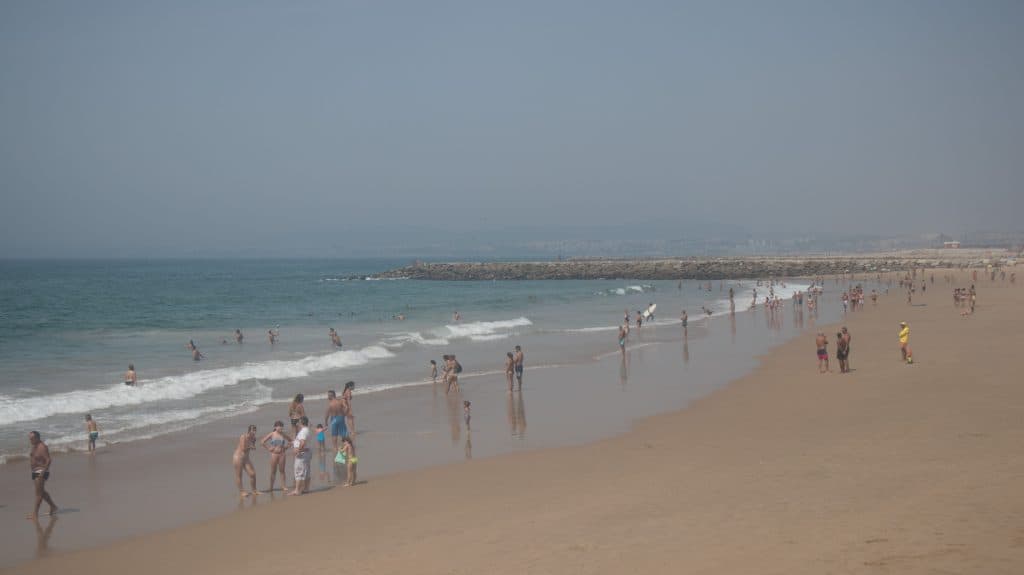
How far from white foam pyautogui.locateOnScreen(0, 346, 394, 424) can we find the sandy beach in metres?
7.18

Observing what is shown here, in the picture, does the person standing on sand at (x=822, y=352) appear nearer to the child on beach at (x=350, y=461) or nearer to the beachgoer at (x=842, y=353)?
the beachgoer at (x=842, y=353)

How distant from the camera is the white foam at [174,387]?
18.8 meters

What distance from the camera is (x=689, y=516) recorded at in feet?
29.4

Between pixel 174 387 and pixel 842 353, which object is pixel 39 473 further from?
pixel 842 353

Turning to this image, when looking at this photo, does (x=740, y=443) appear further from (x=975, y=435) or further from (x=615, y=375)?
(x=615, y=375)

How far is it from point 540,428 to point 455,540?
23.5 feet

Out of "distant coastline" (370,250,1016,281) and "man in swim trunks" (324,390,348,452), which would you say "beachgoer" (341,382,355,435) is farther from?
"distant coastline" (370,250,1016,281)

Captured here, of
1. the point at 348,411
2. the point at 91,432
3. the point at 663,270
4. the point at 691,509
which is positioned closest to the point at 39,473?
the point at 91,432

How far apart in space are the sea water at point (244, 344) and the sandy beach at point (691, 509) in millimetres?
7562

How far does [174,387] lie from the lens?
2209 centimetres

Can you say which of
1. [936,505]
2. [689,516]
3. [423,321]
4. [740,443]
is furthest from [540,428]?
[423,321]

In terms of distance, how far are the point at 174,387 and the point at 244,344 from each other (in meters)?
12.9

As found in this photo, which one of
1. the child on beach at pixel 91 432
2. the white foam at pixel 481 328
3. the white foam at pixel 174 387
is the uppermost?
the child on beach at pixel 91 432

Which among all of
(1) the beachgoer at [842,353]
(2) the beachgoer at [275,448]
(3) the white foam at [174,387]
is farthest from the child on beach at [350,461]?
(1) the beachgoer at [842,353]
